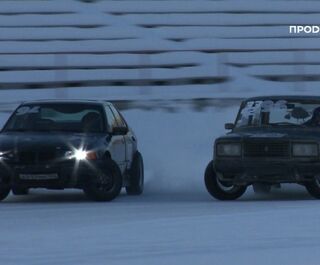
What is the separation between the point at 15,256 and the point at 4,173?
4.45 metres

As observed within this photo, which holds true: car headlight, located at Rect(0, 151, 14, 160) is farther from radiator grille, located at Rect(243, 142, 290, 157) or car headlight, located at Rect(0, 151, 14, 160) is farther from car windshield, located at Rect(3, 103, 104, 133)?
radiator grille, located at Rect(243, 142, 290, 157)

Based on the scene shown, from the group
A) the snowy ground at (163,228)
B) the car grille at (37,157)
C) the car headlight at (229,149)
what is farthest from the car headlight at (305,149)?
the car grille at (37,157)

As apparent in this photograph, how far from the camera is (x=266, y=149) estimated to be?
39.7ft

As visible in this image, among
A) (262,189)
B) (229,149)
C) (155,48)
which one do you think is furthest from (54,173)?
(155,48)

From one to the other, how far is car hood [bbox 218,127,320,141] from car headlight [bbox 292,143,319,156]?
0.28 ft

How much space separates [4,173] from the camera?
1227 cm

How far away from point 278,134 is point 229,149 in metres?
0.57

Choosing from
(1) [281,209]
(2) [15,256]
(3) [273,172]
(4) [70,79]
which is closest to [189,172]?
(3) [273,172]

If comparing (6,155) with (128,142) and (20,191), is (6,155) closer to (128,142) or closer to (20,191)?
(20,191)

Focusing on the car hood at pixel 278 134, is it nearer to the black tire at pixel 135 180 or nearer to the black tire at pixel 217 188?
the black tire at pixel 217 188

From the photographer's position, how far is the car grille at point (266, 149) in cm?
1205

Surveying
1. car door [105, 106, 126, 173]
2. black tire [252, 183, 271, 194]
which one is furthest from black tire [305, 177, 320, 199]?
car door [105, 106, 126, 173]

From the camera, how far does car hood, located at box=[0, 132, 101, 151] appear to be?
12266 millimetres

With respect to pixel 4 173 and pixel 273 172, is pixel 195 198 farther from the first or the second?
pixel 4 173
